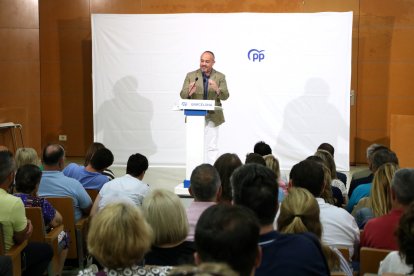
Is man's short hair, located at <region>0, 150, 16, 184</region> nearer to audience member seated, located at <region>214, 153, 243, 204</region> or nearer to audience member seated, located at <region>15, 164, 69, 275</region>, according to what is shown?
audience member seated, located at <region>15, 164, 69, 275</region>

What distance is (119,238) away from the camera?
2340 mm

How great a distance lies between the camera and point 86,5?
33.3ft

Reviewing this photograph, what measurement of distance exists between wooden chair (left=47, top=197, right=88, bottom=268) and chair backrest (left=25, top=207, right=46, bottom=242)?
15.8 inches

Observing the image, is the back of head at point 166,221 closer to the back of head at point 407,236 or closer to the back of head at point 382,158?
the back of head at point 407,236

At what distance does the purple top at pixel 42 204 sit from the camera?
12.9 ft

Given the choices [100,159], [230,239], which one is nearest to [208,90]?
[100,159]

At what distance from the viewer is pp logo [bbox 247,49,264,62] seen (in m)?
9.20

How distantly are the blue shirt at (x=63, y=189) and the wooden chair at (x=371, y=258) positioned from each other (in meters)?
2.30

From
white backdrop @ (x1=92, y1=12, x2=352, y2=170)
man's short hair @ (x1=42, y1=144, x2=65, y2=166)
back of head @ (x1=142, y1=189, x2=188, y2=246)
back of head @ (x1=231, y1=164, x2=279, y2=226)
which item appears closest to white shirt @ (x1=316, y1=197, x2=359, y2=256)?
back of head @ (x1=231, y1=164, x2=279, y2=226)

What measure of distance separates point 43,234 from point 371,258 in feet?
6.60

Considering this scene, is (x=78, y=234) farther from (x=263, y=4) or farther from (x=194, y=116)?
(x=263, y=4)

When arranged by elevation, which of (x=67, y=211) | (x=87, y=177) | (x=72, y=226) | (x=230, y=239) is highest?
(x=230, y=239)

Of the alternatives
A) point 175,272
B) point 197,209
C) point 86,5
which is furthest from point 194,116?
point 175,272

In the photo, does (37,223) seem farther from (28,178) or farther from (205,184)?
(205,184)
